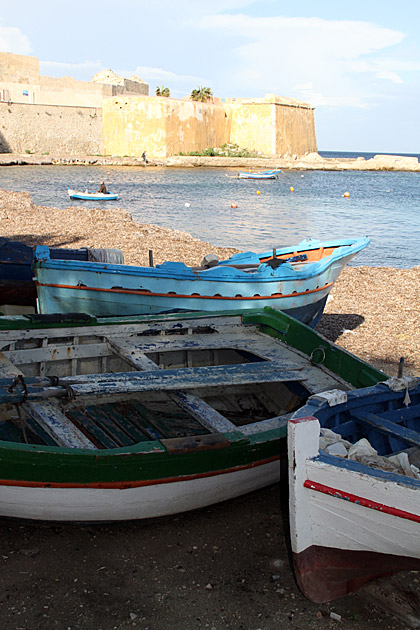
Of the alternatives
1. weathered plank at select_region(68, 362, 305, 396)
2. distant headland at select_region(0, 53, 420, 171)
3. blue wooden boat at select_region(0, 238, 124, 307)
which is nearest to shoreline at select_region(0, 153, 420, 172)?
distant headland at select_region(0, 53, 420, 171)

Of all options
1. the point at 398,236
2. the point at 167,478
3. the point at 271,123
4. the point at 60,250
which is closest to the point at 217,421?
the point at 167,478

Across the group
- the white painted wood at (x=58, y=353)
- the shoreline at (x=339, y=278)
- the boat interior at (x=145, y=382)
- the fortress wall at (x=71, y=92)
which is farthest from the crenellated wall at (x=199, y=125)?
the white painted wood at (x=58, y=353)

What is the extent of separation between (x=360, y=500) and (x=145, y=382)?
1761 millimetres

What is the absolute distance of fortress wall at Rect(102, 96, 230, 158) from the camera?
5731 cm

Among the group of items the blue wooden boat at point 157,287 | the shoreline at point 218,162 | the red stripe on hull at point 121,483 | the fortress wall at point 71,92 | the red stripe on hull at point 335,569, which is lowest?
the red stripe on hull at point 335,569

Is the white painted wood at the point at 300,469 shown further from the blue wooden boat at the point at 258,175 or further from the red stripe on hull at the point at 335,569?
the blue wooden boat at the point at 258,175

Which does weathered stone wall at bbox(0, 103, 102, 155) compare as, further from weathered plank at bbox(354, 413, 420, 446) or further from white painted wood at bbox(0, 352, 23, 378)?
weathered plank at bbox(354, 413, 420, 446)

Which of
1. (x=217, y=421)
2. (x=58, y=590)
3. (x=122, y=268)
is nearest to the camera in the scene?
(x=58, y=590)

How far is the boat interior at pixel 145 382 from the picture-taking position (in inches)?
152

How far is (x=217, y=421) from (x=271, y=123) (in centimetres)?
6320

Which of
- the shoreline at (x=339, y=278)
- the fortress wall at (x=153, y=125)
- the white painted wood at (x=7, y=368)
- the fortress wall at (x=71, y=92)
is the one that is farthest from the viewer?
the fortress wall at (x=153, y=125)

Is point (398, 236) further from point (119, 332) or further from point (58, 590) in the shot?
point (58, 590)

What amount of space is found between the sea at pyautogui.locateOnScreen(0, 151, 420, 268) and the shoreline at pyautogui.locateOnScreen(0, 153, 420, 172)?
652 centimetres

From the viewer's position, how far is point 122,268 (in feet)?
20.7
